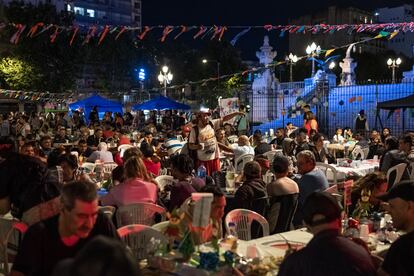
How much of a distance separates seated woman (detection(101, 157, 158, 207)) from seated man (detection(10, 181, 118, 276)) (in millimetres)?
2501

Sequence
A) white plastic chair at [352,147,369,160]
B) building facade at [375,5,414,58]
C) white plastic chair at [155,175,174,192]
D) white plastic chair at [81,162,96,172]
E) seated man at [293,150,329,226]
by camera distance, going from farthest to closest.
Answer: building facade at [375,5,414,58], white plastic chair at [352,147,369,160], white plastic chair at [81,162,96,172], white plastic chair at [155,175,174,192], seated man at [293,150,329,226]

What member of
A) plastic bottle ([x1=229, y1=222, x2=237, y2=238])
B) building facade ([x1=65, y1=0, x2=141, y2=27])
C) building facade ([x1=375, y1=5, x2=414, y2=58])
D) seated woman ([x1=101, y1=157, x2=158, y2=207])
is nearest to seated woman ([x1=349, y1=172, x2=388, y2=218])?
plastic bottle ([x1=229, y1=222, x2=237, y2=238])

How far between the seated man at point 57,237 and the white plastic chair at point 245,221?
8.05 feet

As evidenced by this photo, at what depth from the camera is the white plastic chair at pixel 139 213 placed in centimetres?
564

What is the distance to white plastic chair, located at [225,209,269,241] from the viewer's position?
5531mm

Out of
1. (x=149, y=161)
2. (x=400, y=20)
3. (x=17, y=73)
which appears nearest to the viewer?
(x=149, y=161)

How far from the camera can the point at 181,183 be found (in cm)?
600

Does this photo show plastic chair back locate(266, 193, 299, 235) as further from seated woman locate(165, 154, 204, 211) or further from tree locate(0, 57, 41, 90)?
tree locate(0, 57, 41, 90)

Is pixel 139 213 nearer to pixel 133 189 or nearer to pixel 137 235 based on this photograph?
pixel 133 189

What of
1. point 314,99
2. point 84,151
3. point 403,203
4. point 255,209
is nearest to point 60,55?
point 314,99

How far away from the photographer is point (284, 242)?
4.67 metres

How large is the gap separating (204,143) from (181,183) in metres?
3.68

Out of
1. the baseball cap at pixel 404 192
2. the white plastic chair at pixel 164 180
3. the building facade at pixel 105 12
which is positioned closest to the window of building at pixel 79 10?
the building facade at pixel 105 12

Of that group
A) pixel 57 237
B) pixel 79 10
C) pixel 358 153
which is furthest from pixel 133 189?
pixel 79 10
